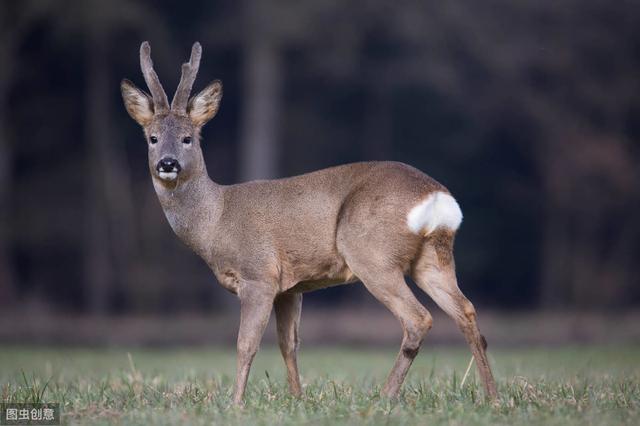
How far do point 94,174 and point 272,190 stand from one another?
19.6 meters

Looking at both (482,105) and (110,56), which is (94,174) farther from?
(482,105)

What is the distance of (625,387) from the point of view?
23.7 ft

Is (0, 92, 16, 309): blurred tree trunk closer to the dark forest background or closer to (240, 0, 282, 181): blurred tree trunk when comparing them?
the dark forest background

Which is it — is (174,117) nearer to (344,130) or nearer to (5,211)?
(5,211)

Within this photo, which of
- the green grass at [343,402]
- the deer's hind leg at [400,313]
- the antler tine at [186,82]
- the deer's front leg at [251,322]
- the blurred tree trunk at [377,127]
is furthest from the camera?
the blurred tree trunk at [377,127]

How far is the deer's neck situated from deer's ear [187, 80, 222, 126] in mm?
449

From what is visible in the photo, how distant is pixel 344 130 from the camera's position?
30.1 meters

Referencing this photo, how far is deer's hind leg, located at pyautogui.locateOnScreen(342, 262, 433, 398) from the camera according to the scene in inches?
272

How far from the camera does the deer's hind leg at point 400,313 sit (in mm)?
6918

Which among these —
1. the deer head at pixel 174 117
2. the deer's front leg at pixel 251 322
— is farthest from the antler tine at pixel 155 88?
the deer's front leg at pixel 251 322

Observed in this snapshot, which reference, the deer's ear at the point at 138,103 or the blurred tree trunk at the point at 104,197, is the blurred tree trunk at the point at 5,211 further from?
the deer's ear at the point at 138,103

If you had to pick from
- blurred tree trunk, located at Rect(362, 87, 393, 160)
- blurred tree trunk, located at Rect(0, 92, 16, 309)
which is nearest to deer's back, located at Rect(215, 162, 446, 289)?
blurred tree trunk, located at Rect(0, 92, 16, 309)

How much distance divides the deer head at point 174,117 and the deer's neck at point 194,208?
6cm

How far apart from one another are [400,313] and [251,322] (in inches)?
39.3
